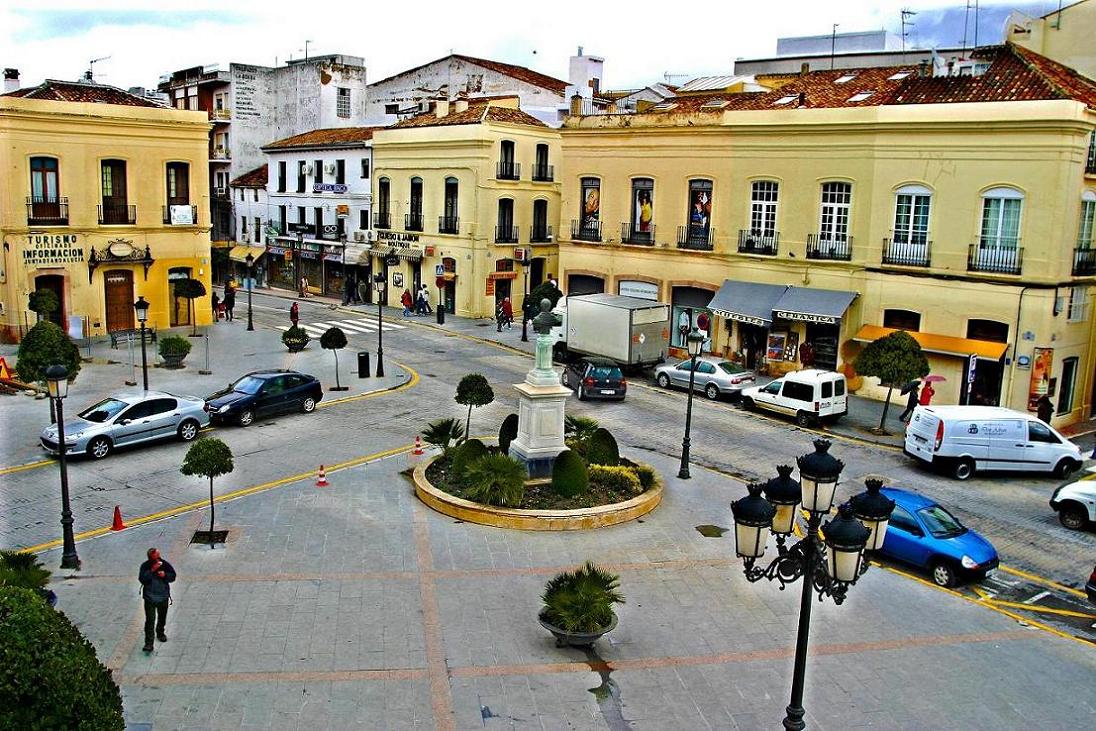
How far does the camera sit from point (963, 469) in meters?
24.0

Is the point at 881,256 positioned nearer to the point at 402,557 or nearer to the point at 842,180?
the point at 842,180

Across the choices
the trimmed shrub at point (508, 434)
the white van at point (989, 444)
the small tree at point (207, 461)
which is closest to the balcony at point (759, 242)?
the white van at point (989, 444)

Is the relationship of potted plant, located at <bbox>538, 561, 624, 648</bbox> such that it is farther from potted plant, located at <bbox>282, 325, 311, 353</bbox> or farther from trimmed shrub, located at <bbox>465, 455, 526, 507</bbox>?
potted plant, located at <bbox>282, 325, 311, 353</bbox>

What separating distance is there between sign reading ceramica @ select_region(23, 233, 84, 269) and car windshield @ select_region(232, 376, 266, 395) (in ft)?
48.4

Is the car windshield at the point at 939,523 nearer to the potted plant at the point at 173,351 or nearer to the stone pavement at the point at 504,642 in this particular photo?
the stone pavement at the point at 504,642

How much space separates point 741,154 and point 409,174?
2033 cm

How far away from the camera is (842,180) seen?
111 feet

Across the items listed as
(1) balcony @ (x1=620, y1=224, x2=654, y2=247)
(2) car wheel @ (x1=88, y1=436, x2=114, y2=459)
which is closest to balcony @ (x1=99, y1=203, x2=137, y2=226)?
(2) car wheel @ (x1=88, y1=436, x2=114, y2=459)

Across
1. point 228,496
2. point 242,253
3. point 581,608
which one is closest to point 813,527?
point 581,608

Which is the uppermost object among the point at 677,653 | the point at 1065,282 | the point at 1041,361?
the point at 1065,282

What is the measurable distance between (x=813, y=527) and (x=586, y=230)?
110 ft

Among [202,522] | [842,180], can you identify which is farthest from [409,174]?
[202,522]

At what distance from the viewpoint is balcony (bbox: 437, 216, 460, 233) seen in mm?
48656

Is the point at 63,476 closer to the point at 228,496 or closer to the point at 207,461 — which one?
the point at 207,461
